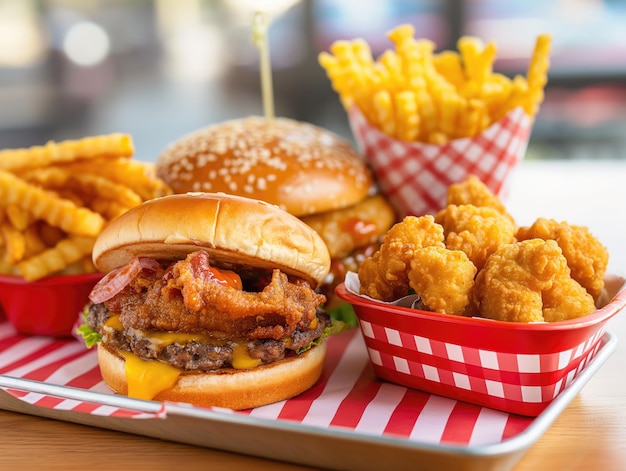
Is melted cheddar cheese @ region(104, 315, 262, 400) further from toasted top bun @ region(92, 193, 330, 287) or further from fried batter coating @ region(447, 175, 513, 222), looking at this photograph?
fried batter coating @ region(447, 175, 513, 222)

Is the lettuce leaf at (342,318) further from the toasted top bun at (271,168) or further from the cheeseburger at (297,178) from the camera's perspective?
the toasted top bun at (271,168)

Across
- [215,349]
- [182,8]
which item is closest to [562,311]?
[215,349]

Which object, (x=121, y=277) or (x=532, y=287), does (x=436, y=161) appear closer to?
(x=532, y=287)

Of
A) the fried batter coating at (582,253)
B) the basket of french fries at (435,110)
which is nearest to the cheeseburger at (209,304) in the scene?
the fried batter coating at (582,253)

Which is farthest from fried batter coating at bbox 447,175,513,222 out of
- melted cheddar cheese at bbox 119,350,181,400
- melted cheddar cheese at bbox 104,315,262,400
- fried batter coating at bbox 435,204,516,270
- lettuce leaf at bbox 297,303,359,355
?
melted cheddar cheese at bbox 119,350,181,400

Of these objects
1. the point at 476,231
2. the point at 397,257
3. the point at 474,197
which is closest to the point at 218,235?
the point at 397,257
